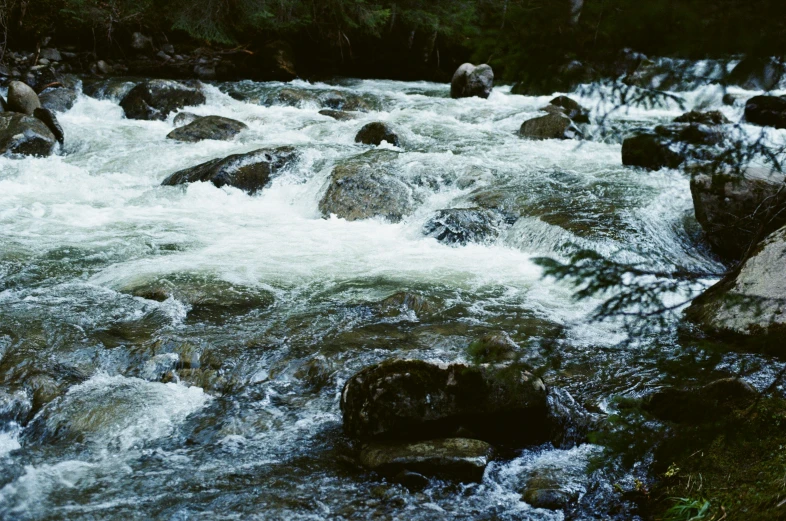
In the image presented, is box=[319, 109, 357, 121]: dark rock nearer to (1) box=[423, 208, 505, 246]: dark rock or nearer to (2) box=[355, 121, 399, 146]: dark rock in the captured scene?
(2) box=[355, 121, 399, 146]: dark rock

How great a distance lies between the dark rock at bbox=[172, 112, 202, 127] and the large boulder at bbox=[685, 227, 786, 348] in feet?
33.5

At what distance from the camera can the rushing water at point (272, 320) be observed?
3.75 metres

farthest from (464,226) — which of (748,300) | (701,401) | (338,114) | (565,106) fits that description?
(565,106)

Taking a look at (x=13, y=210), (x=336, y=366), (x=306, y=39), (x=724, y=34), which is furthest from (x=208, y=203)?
(x=306, y=39)

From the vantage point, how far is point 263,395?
190 inches

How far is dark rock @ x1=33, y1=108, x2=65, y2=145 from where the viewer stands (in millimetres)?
11828

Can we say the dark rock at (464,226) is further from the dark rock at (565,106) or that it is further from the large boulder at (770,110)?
the large boulder at (770,110)

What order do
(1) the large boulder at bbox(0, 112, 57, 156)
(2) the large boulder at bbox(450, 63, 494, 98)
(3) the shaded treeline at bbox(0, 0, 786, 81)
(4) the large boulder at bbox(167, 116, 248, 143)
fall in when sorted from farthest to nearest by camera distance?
1. (3) the shaded treeline at bbox(0, 0, 786, 81)
2. (2) the large boulder at bbox(450, 63, 494, 98)
3. (4) the large boulder at bbox(167, 116, 248, 143)
4. (1) the large boulder at bbox(0, 112, 57, 156)

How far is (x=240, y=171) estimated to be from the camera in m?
10.1

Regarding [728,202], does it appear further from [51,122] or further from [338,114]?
[51,122]

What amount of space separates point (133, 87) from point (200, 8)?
14.3 feet

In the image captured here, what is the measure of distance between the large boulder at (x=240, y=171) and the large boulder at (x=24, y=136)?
264cm

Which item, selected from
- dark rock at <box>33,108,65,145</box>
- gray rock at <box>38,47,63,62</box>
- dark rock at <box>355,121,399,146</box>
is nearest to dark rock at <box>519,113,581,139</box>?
dark rock at <box>355,121,399,146</box>

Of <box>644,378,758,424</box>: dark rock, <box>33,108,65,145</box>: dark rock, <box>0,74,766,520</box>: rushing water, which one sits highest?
<box>33,108,65,145</box>: dark rock
